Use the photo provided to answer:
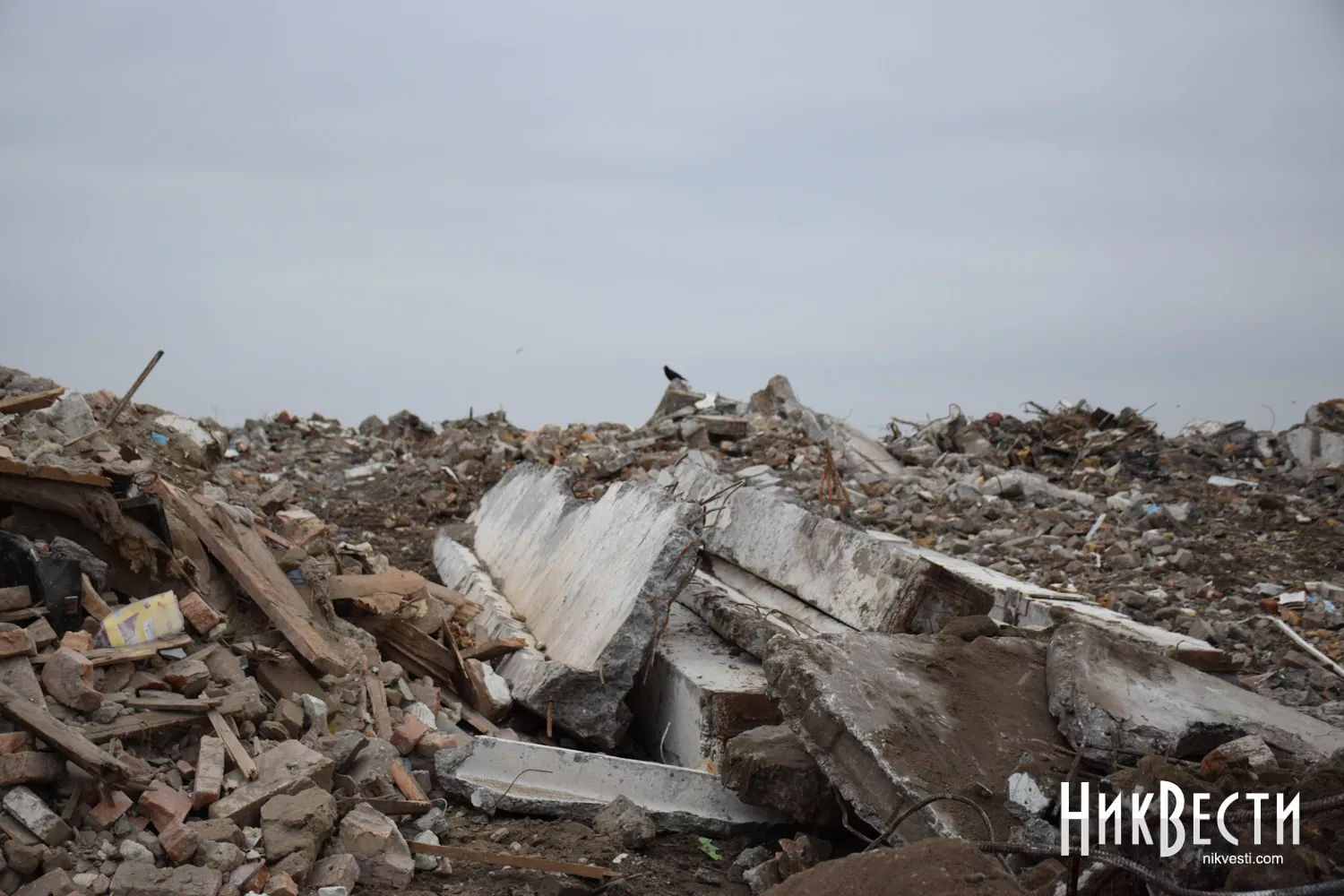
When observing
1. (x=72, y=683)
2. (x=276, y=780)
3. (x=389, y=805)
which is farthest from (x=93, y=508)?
(x=389, y=805)

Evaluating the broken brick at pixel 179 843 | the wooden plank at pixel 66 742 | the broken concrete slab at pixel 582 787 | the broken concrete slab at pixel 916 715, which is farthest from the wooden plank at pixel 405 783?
the broken concrete slab at pixel 916 715

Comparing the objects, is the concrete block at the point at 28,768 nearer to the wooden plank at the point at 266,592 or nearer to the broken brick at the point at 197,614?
the broken brick at the point at 197,614

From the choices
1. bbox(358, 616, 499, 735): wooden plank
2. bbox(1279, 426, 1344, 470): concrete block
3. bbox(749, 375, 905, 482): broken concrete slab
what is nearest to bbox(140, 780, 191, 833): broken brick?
bbox(358, 616, 499, 735): wooden plank

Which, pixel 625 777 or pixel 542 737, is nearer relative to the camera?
pixel 625 777

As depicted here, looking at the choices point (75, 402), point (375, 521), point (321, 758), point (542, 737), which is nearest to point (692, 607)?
point (542, 737)

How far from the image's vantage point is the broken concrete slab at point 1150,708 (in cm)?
333

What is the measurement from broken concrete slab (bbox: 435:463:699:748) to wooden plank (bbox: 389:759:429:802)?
79 centimetres

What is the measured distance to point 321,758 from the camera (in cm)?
376

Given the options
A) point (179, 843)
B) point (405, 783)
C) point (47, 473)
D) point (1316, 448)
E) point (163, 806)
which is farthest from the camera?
point (1316, 448)

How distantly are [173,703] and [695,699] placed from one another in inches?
82.8

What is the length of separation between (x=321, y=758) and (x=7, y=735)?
1.00 metres

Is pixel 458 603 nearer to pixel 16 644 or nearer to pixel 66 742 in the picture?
pixel 16 644

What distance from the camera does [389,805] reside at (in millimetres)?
3826

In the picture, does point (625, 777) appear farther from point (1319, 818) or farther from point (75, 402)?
point (75, 402)
